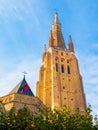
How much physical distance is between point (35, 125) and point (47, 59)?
37.4 meters

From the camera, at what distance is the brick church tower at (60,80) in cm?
4678

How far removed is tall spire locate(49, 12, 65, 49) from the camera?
57469 mm

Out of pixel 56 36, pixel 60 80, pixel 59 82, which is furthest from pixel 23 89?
pixel 56 36

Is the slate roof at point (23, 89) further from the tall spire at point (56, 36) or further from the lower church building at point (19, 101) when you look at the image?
the tall spire at point (56, 36)

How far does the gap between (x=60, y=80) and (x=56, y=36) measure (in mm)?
14071

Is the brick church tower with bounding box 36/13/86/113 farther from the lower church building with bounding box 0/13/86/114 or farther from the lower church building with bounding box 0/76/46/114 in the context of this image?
the lower church building with bounding box 0/76/46/114

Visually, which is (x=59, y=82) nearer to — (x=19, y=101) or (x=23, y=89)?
(x=23, y=89)

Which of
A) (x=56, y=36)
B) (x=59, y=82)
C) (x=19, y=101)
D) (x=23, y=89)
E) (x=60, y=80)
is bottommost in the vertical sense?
(x=19, y=101)

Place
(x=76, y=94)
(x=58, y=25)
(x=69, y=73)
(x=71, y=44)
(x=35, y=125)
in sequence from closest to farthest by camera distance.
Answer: (x=35, y=125), (x=76, y=94), (x=69, y=73), (x=71, y=44), (x=58, y=25)

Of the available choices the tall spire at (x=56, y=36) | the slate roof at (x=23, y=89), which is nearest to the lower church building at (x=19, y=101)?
the slate roof at (x=23, y=89)

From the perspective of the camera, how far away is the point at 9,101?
3550 centimetres

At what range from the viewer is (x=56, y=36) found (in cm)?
6009

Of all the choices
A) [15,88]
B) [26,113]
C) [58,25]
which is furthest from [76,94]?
[26,113]

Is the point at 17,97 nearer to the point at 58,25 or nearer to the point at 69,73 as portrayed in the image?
the point at 69,73
